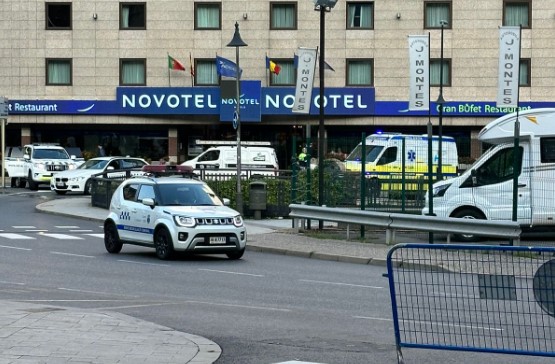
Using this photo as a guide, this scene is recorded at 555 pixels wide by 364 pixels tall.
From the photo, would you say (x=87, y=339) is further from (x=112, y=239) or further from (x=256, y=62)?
(x=256, y=62)

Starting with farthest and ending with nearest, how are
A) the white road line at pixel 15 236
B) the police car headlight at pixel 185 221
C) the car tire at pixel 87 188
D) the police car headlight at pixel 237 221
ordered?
1. the car tire at pixel 87 188
2. the white road line at pixel 15 236
3. the police car headlight at pixel 237 221
4. the police car headlight at pixel 185 221

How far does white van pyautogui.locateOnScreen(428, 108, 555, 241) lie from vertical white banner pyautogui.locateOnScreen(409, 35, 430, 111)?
34.6 ft

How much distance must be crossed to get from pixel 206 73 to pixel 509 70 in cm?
3441

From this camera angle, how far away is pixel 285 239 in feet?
93.1

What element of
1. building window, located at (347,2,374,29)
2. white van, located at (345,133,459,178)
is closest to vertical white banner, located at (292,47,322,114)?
white van, located at (345,133,459,178)

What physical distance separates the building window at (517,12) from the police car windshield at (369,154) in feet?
67.8

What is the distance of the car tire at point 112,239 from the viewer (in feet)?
82.7

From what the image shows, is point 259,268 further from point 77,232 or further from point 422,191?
point 77,232

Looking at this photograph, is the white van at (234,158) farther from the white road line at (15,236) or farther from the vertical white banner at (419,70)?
the white road line at (15,236)

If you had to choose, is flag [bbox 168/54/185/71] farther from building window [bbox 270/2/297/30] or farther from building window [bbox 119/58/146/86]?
building window [bbox 270/2/297/30]

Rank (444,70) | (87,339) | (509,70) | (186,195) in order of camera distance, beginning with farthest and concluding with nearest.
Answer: (444,70) < (509,70) < (186,195) < (87,339)

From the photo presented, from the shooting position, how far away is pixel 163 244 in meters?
23.9

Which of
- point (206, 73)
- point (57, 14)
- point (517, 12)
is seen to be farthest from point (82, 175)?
point (517, 12)

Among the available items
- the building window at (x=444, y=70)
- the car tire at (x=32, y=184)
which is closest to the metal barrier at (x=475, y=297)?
the car tire at (x=32, y=184)
